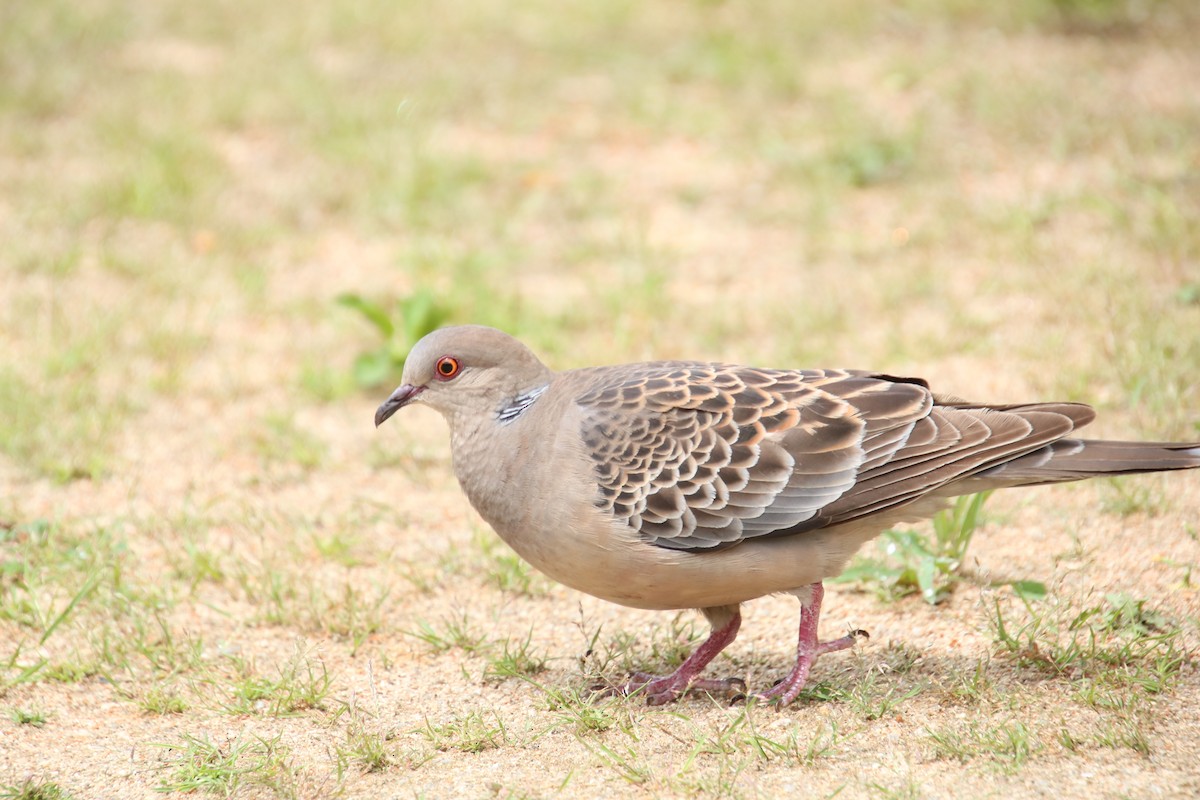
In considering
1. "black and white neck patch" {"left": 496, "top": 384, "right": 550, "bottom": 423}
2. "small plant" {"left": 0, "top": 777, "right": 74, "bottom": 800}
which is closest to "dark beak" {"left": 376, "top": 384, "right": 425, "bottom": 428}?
"black and white neck patch" {"left": 496, "top": 384, "right": 550, "bottom": 423}

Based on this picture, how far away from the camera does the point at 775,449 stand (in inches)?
155

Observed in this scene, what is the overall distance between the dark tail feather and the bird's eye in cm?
165

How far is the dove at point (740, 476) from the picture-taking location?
151 inches

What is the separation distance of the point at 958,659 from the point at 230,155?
5877 millimetres

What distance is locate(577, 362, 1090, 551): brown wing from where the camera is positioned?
386cm

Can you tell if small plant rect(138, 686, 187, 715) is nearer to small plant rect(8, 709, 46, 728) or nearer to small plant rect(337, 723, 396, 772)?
small plant rect(8, 709, 46, 728)

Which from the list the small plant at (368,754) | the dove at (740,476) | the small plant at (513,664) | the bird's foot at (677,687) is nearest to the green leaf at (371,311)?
the dove at (740,476)

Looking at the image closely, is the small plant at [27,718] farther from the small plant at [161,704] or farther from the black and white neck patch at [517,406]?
the black and white neck patch at [517,406]

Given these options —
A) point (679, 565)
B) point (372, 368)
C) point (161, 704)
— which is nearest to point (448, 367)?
point (679, 565)

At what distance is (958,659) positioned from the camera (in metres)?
4.06

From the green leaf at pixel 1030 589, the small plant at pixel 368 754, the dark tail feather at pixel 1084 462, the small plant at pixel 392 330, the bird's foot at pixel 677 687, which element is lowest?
the small plant at pixel 368 754

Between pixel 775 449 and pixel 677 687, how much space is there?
2.62ft

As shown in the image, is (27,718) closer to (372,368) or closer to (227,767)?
(227,767)

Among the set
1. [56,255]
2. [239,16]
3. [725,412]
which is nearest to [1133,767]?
[725,412]
